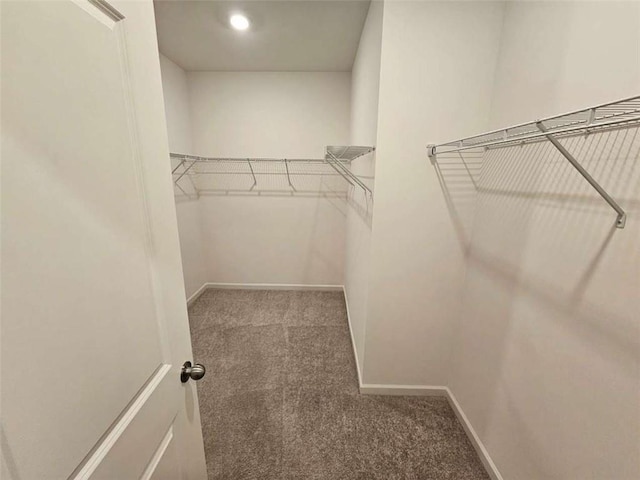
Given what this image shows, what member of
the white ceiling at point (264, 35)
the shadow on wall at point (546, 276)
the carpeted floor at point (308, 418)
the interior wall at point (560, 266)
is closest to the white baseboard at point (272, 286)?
the carpeted floor at point (308, 418)

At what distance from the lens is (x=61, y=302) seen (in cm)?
44

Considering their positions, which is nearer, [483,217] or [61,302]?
[61,302]

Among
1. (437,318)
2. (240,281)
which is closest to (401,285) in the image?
(437,318)

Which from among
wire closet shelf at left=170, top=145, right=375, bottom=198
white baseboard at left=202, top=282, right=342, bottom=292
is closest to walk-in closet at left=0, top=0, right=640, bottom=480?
wire closet shelf at left=170, top=145, right=375, bottom=198

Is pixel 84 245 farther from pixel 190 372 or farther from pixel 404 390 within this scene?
pixel 404 390

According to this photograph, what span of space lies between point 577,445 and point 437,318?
832 millimetres

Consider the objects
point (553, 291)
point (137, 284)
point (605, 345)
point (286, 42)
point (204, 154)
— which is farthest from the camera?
point (204, 154)

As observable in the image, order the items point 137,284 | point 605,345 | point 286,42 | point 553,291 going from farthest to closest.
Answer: point 286,42 < point 553,291 < point 605,345 < point 137,284

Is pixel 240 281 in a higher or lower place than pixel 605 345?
lower

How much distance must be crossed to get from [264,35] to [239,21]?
259 millimetres

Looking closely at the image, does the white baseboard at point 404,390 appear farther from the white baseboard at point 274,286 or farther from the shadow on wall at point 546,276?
the white baseboard at point 274,286

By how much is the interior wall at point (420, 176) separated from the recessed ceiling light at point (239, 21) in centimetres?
108

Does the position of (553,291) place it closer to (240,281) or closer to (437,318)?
(437,318)

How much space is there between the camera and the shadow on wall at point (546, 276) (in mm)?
781
